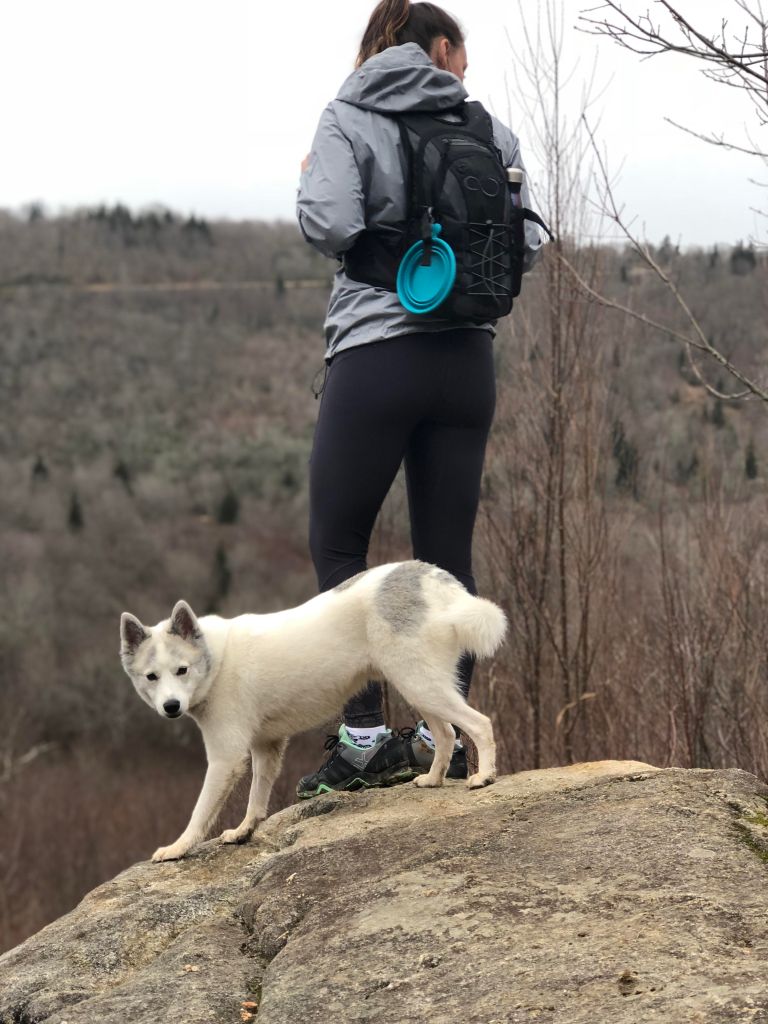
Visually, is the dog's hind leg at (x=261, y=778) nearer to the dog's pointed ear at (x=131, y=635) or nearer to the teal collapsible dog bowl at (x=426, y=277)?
the dog's pointed ear at (x=131, y=635)

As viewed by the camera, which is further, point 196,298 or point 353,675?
point 196,298

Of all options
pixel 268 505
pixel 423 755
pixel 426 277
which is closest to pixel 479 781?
pixel 423 755

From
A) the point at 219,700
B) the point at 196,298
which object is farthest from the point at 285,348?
the point at 219,700

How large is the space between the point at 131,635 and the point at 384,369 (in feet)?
4.60

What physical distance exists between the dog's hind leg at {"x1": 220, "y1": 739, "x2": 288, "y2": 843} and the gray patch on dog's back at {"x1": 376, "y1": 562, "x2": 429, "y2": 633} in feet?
2.82

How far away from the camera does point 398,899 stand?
3754mm

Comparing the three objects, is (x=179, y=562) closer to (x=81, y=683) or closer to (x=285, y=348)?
(x=81, y=683)

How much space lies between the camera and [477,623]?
15.0ft

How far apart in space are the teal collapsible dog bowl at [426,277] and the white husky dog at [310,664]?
37.9 inches

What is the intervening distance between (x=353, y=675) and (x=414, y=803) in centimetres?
52

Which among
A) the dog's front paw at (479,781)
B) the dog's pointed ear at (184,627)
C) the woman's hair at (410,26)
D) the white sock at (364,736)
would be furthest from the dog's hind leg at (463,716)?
the woman's hair at (410,26)

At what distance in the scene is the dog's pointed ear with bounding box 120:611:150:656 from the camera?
4910 mm

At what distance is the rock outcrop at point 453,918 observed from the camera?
3.11 m

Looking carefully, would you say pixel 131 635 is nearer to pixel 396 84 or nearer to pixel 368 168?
pixel 368 168
